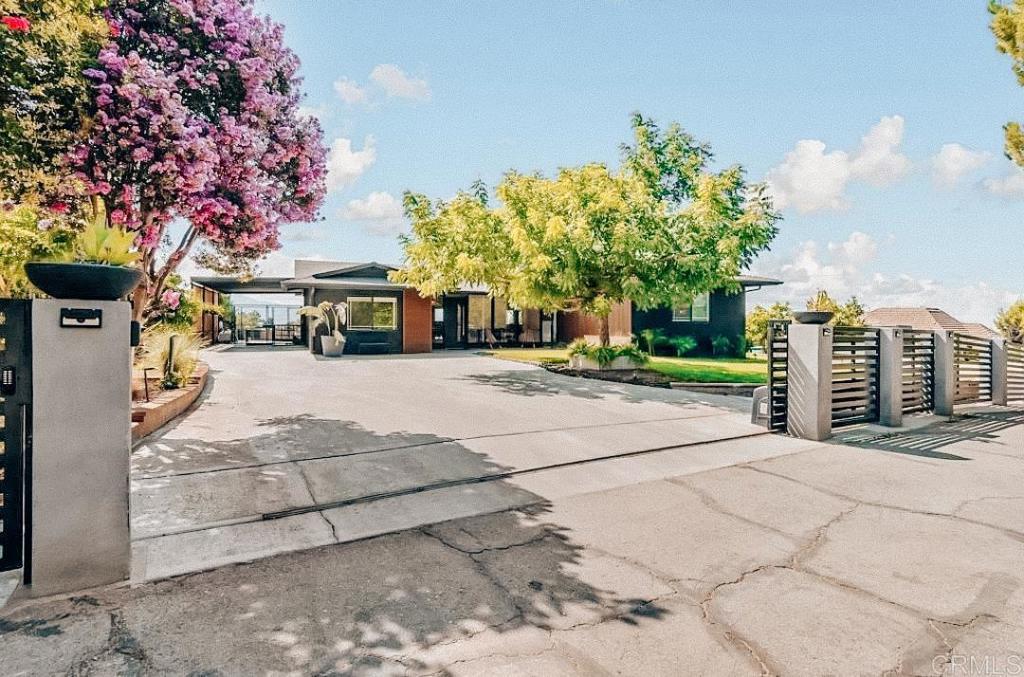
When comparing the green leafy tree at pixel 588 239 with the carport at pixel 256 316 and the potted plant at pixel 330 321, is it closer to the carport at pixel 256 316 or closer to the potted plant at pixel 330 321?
the potted plant at pixel 330 321

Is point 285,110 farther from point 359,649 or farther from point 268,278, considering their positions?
point 268,278

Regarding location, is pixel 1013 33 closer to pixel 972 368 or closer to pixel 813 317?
pixel 972 368

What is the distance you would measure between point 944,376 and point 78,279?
11376 millimetres

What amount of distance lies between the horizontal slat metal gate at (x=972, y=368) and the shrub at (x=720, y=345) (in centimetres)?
1006

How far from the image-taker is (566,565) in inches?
118

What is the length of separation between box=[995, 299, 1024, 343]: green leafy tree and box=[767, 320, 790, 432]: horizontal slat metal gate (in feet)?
92.6

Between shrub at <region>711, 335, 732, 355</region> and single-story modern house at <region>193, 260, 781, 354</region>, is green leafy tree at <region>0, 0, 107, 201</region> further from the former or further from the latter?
shrub at <region>711, 335, 732, 355</region>

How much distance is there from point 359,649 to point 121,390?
75.6 inches

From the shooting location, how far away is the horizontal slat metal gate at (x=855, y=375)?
7.07m

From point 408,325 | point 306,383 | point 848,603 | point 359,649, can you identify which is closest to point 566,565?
point 359,649

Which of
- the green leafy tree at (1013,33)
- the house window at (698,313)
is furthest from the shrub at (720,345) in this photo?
the green leafy tree at (1013,33)

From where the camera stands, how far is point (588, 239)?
11406 mm

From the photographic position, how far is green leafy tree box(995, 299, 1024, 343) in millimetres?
25250

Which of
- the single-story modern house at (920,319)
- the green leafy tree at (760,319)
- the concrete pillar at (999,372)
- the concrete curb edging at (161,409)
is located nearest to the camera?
the concrete curb edging at (161,409)
